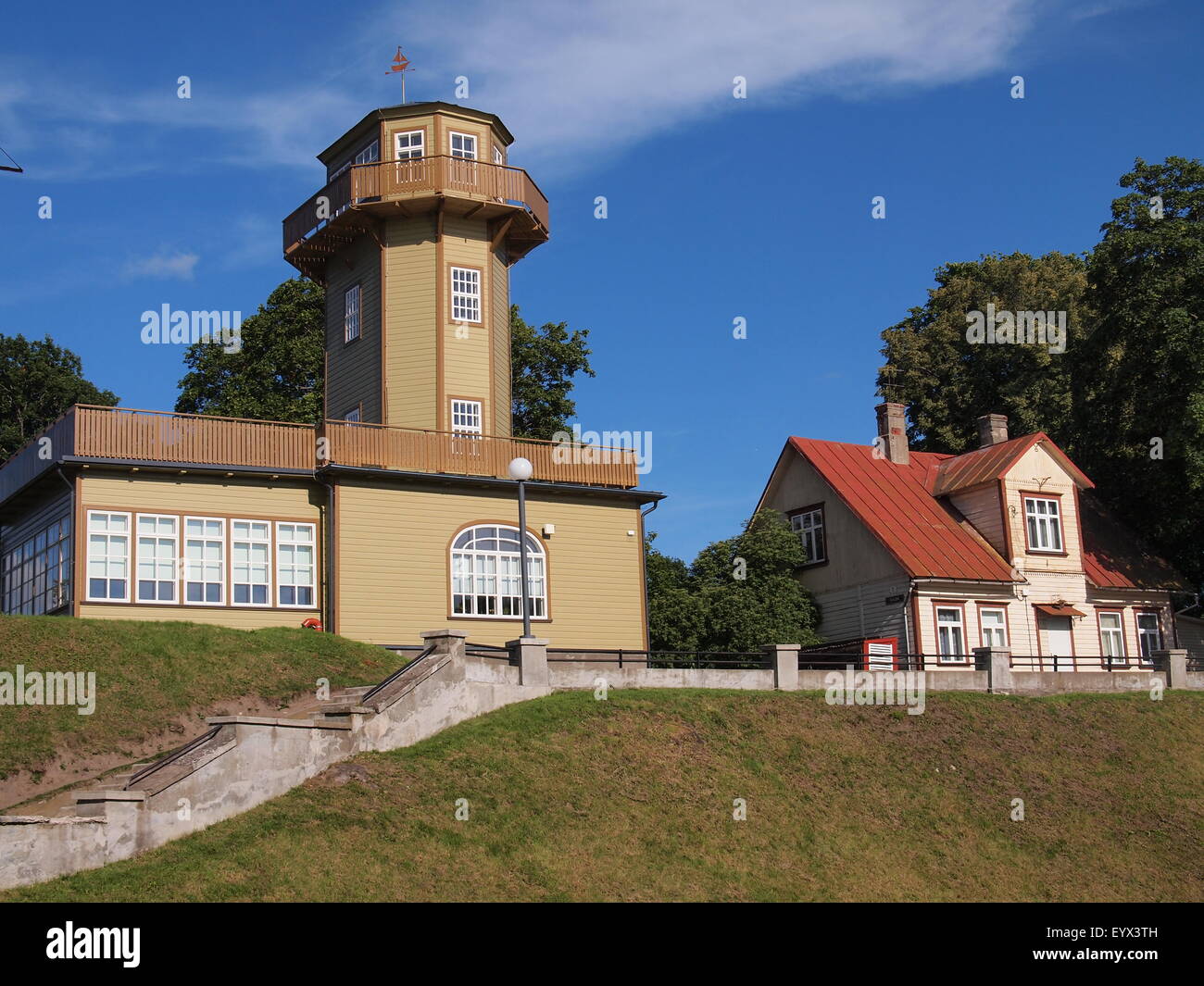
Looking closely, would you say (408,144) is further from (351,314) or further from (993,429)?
(993,429)

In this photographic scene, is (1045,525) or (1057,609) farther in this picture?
(1045,525)

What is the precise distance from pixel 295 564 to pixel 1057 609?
2120 cm

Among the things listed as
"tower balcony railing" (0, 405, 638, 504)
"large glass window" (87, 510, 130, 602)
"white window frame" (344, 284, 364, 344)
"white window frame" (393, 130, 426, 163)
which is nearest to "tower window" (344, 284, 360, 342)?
"white window frame" (344, 284, 364, 344)

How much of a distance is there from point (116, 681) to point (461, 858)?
25.1ft

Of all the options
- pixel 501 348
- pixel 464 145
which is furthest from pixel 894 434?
pixel 464 145

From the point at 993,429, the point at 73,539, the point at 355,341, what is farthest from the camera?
the point at 993,429

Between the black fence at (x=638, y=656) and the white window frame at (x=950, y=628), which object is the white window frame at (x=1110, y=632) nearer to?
the white window frame at (x=950, y=628)

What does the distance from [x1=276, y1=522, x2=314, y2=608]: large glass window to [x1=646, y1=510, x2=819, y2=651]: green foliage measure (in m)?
9.66

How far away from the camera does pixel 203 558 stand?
2814cm

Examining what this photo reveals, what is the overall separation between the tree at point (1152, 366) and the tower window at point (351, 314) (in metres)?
21.1

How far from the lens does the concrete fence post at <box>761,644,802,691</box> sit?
88.6ft

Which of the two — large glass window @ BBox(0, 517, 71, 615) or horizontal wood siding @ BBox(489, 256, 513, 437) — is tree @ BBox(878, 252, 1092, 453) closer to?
horizontal wood siding @ BBox(489, 256, 513, 437)

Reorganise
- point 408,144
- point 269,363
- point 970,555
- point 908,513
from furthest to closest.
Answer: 1. point 269,363
2. point 908,513
3. point 970,555
4. point 408,144
